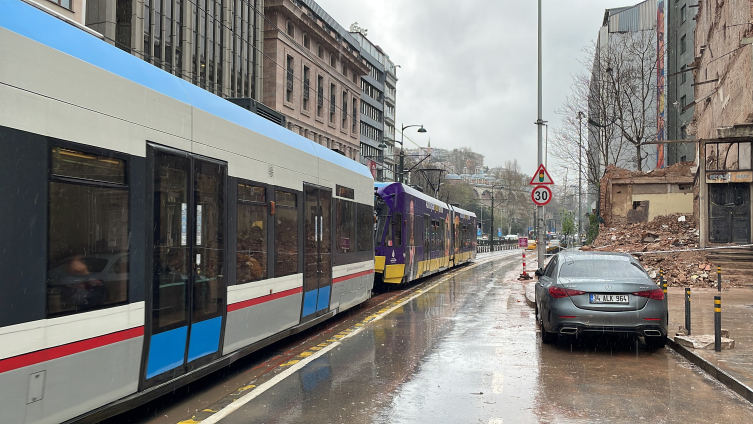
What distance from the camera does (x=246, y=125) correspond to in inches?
328

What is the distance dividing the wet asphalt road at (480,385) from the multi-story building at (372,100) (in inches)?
2969

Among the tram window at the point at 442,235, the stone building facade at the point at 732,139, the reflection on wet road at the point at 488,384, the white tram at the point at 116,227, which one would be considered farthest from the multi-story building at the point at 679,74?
the white tram at the point at 116,227

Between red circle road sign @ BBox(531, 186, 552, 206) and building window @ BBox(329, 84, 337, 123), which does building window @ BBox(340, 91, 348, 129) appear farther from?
red circle road sign @ BBox(531, 186, 552, 206)

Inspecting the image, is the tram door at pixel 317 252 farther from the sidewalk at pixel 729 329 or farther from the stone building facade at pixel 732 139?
the stone building facade at pixel 732 139

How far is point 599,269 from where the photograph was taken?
1037 cm

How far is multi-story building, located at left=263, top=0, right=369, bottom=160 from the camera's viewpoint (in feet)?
171

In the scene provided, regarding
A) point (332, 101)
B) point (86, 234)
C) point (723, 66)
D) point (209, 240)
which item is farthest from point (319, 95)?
point (86, 234)

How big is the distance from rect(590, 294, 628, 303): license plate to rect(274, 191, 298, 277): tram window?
14.0 ft

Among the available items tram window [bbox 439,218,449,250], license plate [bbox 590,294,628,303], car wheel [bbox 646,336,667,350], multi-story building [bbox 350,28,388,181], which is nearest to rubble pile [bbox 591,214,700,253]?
tram window [bbox 439,218,449,250]

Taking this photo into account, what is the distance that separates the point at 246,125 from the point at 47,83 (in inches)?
144

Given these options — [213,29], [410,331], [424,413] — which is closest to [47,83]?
[424,413]

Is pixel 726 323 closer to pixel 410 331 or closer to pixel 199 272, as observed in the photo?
pixel 410 331

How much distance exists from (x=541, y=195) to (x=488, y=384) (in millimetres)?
13837

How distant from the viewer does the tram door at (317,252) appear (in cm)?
1044
